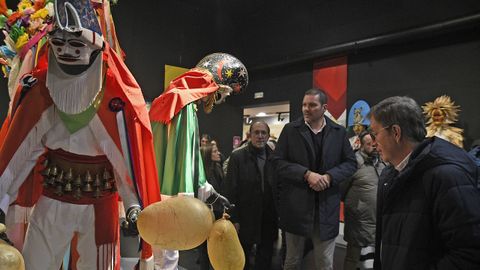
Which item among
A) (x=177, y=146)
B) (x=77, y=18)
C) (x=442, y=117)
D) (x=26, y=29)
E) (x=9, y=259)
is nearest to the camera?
(x=9, y=259)

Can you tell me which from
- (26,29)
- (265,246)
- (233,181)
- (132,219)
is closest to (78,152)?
(132,219)

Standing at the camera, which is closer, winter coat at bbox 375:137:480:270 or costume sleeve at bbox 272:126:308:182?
winter coat at bbox 375:137:480:270

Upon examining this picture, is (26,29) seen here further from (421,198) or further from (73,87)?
(421,198)

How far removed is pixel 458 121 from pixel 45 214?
11.7 feet

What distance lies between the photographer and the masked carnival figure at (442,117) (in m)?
3.57

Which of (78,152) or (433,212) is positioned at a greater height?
(78,152)

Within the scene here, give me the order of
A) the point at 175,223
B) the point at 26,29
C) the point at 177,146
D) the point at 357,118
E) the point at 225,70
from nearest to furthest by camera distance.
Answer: the point at 175,223, the point at 26,29, the point at 177,146, the point at 225,70, the point at 357,118

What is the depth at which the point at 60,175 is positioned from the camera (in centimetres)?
156

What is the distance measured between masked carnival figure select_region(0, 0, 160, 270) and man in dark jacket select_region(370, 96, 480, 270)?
0.89 meters

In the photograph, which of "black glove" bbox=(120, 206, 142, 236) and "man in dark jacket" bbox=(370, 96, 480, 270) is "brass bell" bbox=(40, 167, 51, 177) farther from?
"man in dark jacket" bbox=(370, 96, 480, 270)

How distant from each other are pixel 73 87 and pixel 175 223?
72 centimetres

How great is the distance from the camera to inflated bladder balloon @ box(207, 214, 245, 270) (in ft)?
4.10

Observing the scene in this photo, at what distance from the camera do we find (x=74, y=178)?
5.15ft

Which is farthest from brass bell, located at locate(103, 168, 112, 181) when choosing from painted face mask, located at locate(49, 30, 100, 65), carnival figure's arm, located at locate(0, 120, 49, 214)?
painted face mask, located at locate(49, 30, 100, 65)
